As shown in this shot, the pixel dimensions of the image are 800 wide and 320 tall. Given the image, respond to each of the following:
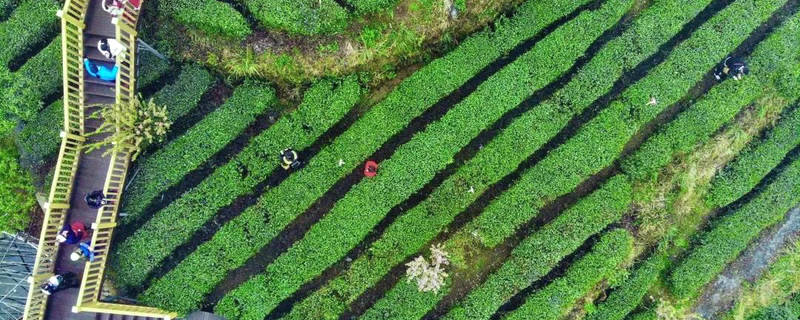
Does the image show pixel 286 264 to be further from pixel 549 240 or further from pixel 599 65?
pixel 599 65

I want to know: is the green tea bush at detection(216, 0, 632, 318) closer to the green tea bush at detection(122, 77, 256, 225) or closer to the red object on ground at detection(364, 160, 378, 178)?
the red object on ground at detection(364, 160, 378, 178)

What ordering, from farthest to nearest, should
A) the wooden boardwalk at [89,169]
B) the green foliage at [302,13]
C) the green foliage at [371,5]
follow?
the green foliage at [371,5]
the green foliage at [302,13]
the wooden boardwalk at [89,169]

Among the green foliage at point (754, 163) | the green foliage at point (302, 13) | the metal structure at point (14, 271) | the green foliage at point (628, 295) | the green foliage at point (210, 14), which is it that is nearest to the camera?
the metal structure at point (14, 271)

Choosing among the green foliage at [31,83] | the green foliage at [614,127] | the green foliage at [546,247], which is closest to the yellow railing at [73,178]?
the green foliage at [31,83]

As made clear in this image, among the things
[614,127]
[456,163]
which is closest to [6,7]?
[456,163]

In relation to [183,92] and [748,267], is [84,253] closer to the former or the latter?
[183,92]

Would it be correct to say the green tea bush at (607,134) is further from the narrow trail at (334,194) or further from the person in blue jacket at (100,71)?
the person in blue jacket at (100,71)
